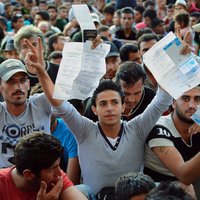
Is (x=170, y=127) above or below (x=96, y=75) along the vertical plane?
below

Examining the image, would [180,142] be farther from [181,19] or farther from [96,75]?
[181,19]

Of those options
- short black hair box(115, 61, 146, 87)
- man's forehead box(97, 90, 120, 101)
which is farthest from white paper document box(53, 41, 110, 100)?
short black hair box(115, 61, 146, 87)

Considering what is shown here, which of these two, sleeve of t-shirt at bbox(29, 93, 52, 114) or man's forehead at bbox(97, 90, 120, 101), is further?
sleeve of t-shirt at bbox(29, 93, 52, 114)

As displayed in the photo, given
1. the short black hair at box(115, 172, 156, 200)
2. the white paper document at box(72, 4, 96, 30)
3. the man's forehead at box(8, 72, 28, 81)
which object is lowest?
the short black hair at box(115, 172, 156, 200)

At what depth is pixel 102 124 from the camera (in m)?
3.76

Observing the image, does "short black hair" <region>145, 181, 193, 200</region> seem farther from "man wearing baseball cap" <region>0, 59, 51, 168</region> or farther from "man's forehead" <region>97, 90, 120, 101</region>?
"man wearing baseball cap" <region>0, 59, 51, 168</region>

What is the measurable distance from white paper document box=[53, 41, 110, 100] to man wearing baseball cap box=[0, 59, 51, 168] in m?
0.49

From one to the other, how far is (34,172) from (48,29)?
6.59 m

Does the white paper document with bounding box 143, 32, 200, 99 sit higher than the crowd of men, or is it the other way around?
the white paper document with bounding box 143, 32, 200, 99

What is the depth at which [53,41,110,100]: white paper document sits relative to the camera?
140 inches

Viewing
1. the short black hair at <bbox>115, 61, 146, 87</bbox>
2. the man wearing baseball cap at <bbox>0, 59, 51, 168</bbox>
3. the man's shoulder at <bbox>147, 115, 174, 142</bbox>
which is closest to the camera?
the man's shoulder at <bbox>147, 115, 174, 142</bbox>

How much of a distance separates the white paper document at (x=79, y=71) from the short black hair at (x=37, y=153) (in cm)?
39

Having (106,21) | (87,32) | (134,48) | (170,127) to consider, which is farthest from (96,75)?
(106,21)

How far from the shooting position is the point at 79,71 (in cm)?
358
